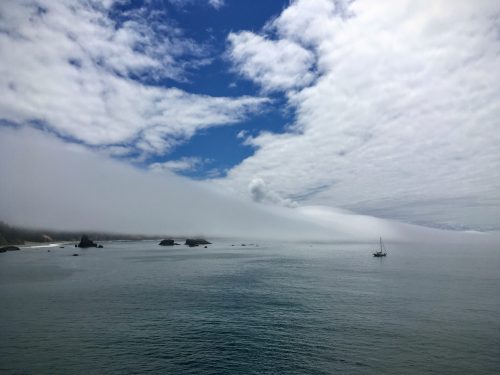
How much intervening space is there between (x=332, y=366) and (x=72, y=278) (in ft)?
369

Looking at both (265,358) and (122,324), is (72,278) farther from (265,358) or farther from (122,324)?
(265,358)

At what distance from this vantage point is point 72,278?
127 m

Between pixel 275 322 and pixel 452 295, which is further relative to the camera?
pixel 452 295

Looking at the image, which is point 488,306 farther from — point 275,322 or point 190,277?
point 190,277

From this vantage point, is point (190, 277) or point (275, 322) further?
point (190, 277)

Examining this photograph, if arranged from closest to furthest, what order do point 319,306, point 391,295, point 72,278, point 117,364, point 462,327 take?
point 117,364
point 462,327
point 319,306
point 391,295
point 72,278

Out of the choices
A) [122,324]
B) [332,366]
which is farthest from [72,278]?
[332,366]

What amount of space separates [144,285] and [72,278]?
35.7 metres

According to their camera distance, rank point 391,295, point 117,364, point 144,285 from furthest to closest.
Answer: point 144,285 → point 391,295 → point 117,364

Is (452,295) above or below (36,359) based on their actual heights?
above

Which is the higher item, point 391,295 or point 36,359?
point 391,295

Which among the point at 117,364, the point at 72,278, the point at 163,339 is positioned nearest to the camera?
the point at 117,364

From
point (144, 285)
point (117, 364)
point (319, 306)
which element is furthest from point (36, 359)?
point (144, 285)

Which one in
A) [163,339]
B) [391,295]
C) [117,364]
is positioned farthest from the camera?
[391,295]
